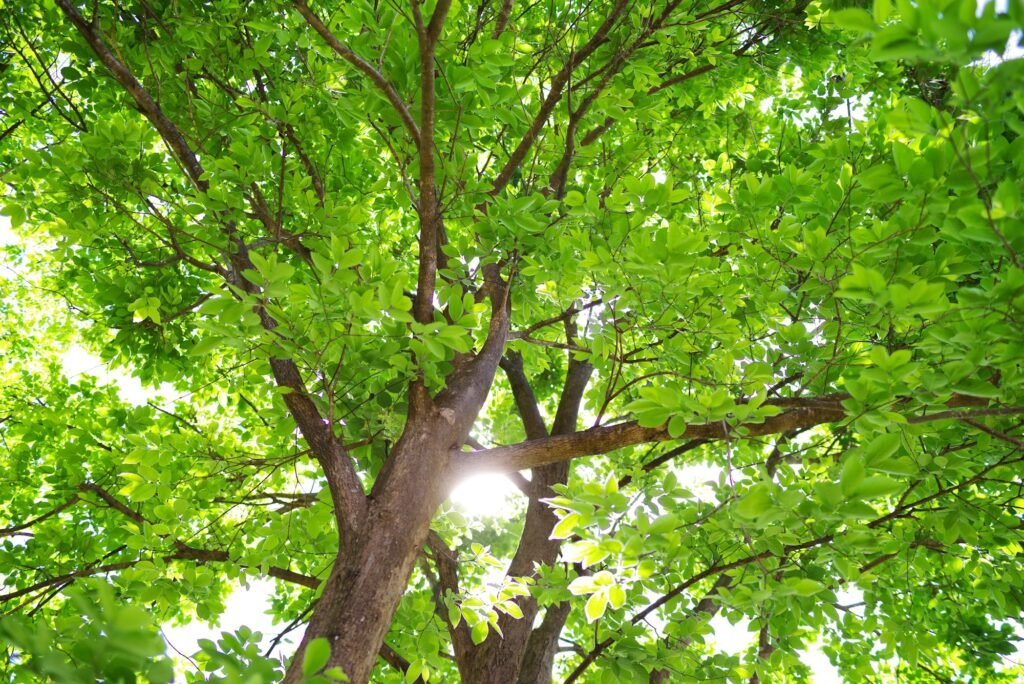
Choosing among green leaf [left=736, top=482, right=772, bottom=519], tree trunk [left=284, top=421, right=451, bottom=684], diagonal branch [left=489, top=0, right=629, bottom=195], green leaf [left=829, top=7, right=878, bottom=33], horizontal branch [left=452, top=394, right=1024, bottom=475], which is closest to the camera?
green leaf [left=829, top=7, right=878, bottom=33]

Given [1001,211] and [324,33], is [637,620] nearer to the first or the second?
[1001,211]

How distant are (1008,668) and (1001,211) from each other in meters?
6.05

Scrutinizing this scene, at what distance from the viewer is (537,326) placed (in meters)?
3.69

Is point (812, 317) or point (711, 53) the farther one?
point (711, 53)

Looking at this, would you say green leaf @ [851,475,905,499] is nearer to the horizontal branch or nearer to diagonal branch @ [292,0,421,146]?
the horizontal branch

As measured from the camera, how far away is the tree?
1.89 meters

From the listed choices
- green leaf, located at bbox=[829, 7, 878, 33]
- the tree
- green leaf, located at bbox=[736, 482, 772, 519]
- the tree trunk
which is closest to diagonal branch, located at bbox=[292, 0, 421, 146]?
the tree

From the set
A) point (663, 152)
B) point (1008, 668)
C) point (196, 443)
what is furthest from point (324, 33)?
point (1008, 668)

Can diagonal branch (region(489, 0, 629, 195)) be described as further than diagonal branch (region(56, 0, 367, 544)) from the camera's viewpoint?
Yes

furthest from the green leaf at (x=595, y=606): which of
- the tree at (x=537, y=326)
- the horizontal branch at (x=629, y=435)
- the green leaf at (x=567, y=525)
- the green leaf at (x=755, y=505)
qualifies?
the horizontal branch at (x=629, y=435)

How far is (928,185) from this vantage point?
1918mm

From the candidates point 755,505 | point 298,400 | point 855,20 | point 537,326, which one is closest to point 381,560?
point 298,400

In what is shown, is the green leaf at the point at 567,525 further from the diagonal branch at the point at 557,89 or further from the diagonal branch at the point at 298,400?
the diagonal branch at the point at 557,89

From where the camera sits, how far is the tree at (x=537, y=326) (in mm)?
1894
